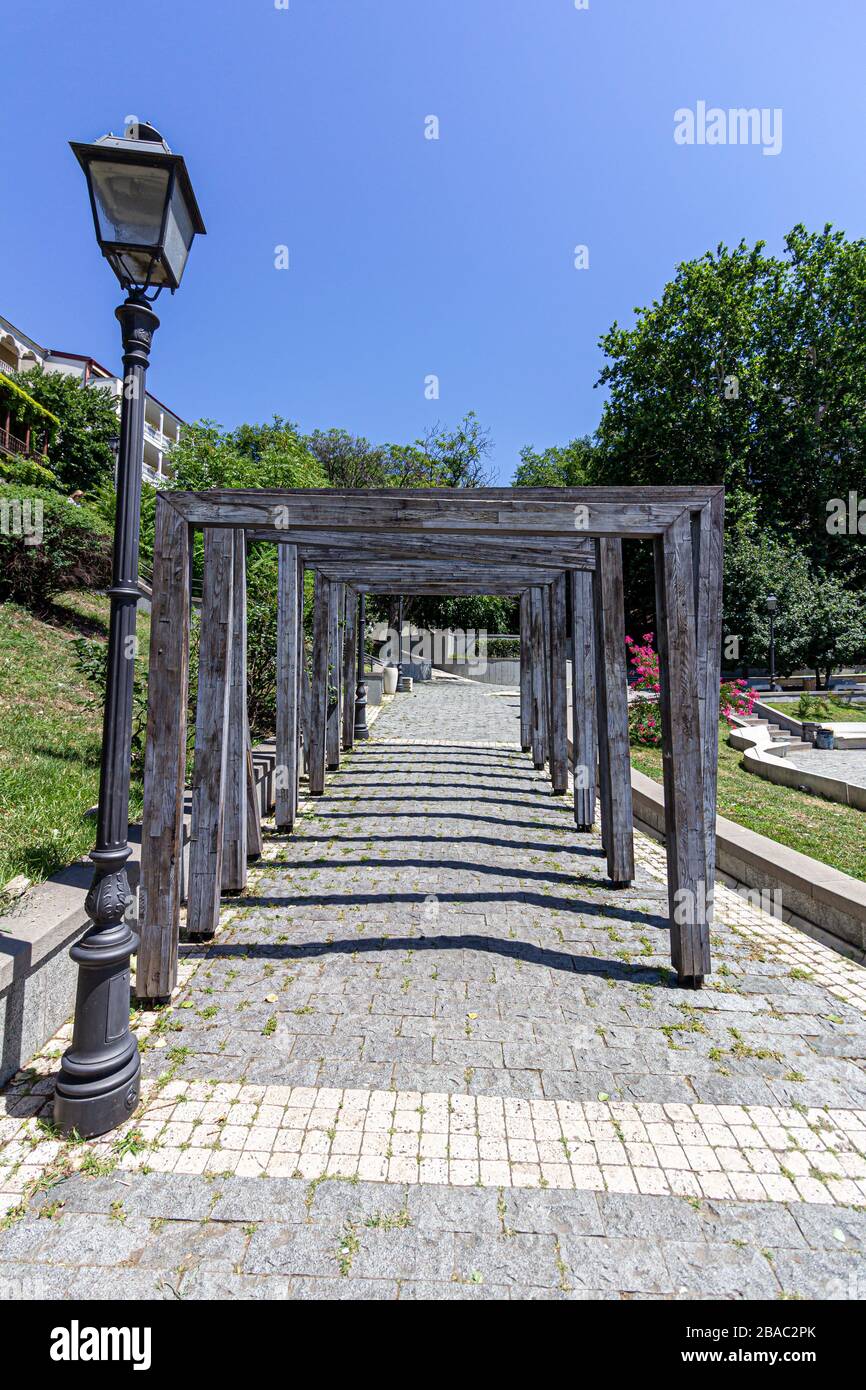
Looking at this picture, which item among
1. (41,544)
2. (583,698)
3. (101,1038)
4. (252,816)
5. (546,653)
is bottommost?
(101,1038)

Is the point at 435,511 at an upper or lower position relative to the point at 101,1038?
upper

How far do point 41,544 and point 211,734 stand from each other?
30.6 ft

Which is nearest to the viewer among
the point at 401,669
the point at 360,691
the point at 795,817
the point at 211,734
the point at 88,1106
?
the point at 88,1106

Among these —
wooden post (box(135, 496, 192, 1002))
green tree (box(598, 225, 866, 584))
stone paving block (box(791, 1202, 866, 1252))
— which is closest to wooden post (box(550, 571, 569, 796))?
wooden post (box(135, 496, 192, 1002))

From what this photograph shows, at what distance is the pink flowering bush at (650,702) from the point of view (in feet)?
44.4

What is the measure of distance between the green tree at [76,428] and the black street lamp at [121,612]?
Answer: 108 feet

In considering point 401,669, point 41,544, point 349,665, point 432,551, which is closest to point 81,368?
point 401,669

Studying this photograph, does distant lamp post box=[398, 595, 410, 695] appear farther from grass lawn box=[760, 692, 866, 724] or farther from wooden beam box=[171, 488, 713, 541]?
wooden beam box=[171, 488, 713, 541]

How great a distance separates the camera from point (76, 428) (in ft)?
108

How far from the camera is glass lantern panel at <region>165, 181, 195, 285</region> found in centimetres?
281

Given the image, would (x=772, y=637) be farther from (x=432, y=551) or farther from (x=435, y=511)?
(x=435, y=511)

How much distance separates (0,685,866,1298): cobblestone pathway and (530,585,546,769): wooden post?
6031 mm
